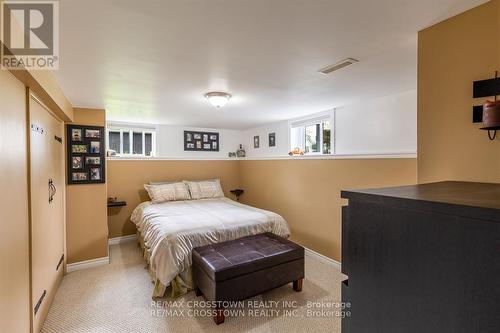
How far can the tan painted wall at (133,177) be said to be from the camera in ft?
13.3

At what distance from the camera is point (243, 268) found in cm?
218

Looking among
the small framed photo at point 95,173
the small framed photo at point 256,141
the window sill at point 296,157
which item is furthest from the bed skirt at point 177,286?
the small framed photo at point 256,141

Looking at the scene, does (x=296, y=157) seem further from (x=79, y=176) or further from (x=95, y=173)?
(x=79, y=176)

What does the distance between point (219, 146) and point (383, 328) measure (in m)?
4.65

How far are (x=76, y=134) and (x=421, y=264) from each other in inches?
143

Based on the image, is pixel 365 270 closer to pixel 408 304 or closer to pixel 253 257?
pixel 408 304

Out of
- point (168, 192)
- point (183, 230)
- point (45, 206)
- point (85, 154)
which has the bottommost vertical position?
point (183, 230)

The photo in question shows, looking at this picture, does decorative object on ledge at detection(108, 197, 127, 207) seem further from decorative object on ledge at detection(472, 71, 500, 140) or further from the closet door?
decorative object on ledge at detection(472, 71, 500, 140)

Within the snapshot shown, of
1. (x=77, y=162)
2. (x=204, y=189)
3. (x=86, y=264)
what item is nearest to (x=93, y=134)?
(x=77, y=162)

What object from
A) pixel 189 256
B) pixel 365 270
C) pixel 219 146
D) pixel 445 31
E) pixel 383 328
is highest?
pixel 445 31

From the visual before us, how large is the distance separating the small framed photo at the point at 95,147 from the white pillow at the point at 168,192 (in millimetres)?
1116

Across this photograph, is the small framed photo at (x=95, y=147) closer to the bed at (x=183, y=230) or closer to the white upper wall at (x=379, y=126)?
the bed at (x=183, y=230)

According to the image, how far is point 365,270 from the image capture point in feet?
2.38

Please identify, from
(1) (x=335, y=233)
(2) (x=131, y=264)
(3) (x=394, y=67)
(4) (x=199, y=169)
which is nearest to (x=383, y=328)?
(3) (x=394, y=67)
